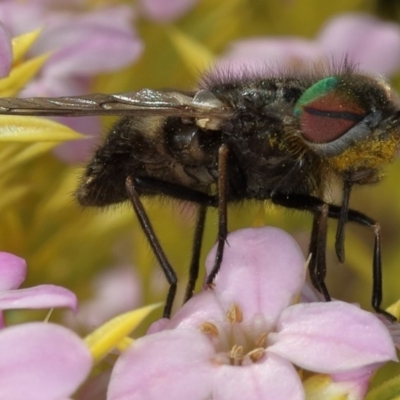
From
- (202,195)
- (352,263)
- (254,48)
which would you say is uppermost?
(254,48)

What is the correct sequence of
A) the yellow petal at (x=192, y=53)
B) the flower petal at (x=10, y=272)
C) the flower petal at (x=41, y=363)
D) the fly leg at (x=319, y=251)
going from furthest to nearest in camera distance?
the yellow petal at (x=192, y=53)
the fly leg at (x=319, y=251)
the flower petal at (x=10, y=272)
the flower petal at (x=41, y=363)

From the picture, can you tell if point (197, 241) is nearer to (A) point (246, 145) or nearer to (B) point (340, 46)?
(A) point (246, 145)

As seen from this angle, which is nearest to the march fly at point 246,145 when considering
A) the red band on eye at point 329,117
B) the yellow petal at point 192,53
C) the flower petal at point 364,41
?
the red band on eye at point 329,117

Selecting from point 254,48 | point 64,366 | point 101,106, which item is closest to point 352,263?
point 254,48

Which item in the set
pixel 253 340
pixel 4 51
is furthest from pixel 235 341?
pixel 4 51

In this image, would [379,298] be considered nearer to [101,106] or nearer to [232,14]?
[101,106]

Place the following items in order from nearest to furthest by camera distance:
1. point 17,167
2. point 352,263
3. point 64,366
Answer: point 64,366 → point 17,167 → point 352,263

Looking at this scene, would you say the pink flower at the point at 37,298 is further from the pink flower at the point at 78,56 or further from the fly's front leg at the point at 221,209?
the pink flower at the point at 78,56
